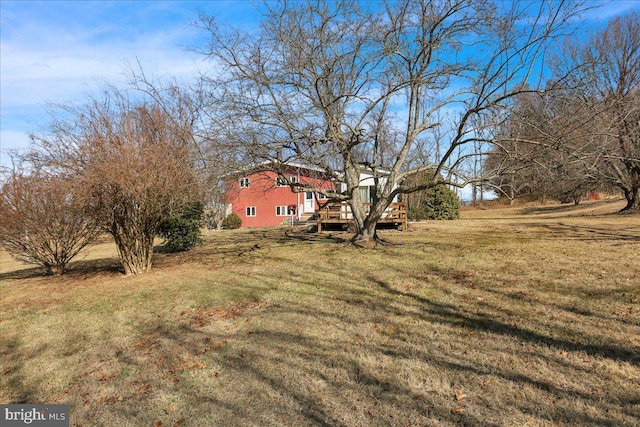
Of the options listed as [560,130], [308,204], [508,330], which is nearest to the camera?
[508,330]

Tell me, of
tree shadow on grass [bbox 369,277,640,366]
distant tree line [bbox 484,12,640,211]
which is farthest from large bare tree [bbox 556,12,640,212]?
tree shadow on grass [bbox 369,277,640,366]

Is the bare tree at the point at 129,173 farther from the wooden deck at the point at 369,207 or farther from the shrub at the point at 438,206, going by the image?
the shrub at the point at 438,206

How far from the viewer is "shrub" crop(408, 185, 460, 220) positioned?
80.8ft

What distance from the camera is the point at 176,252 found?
42.8ft

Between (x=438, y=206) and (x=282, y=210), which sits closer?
(x=438, y=206)

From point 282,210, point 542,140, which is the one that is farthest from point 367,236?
point 282,210

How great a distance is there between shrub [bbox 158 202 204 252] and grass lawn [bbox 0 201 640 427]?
14.0 feet

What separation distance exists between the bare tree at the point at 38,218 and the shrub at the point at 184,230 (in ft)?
11.7

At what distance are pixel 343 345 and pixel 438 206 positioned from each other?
2196 cm

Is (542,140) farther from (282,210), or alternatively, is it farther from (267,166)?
(282,210)

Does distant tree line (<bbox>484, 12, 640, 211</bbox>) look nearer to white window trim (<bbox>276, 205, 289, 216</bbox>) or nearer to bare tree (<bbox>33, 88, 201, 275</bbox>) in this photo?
bare tree (<bbox>33, 88, 201, 275</bbox>)

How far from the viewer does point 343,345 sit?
4.40 meters

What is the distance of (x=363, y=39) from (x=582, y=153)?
6.13m

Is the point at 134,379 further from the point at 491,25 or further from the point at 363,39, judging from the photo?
the point at 491,25
